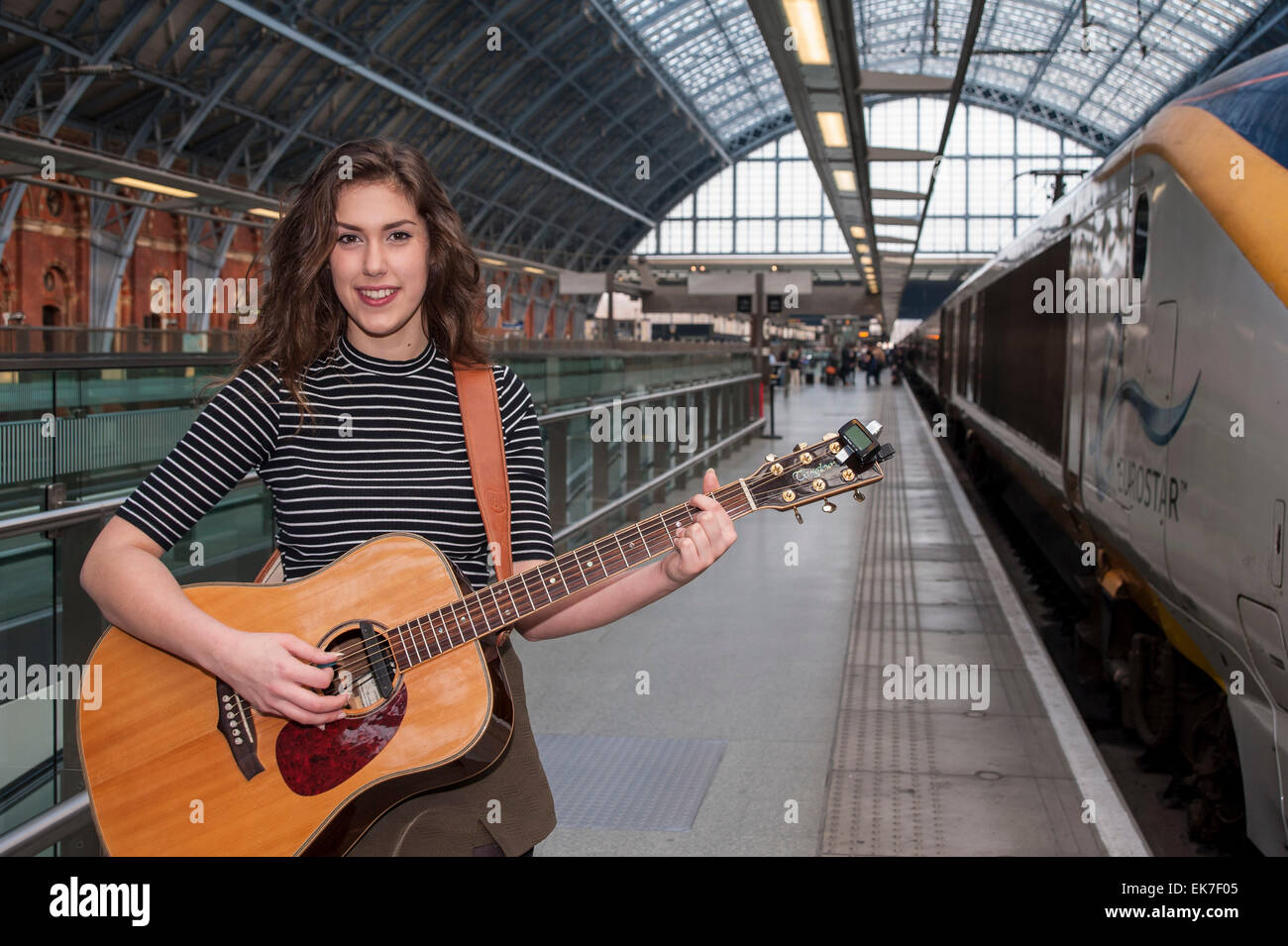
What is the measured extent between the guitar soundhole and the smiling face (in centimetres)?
49

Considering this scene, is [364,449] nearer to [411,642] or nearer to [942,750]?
[411,642]

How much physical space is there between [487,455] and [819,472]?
1.84 feet

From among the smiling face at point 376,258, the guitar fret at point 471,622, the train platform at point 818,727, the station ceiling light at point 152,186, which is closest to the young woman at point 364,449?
the smiling face at point 376,258

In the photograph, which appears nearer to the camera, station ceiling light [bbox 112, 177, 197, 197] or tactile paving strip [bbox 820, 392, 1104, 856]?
tactile paving strip [bbox 820, 392, 1104, 856]

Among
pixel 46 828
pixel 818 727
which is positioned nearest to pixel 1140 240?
pixel 818 727

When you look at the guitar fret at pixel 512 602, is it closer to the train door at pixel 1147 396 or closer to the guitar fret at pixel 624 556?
the guitar fret at pixel 624 556

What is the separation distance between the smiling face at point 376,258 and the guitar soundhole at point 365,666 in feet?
1.61

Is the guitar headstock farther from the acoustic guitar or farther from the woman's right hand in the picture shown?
the woman's right hand

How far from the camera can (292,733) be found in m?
2.22

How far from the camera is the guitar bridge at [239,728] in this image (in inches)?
88.2

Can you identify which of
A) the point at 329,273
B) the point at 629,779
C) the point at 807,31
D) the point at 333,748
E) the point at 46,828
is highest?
the point at 807,31

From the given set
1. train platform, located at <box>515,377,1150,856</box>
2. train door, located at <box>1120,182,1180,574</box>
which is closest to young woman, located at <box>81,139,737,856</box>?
train platform, located at <box>515,377,1150,856</box>

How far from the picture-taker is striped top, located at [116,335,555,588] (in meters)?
2.19
